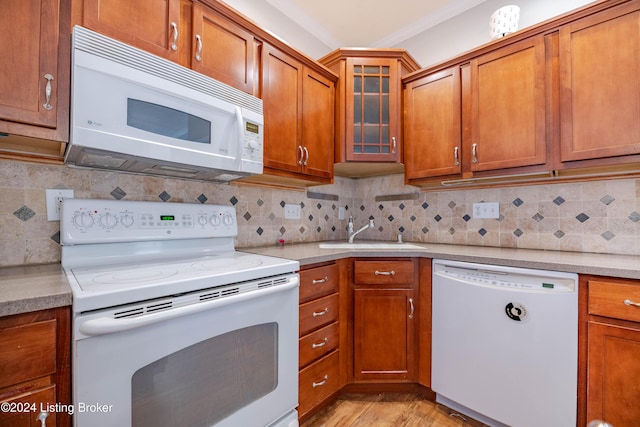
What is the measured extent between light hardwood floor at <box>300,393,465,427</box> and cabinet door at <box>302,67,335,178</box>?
145cm

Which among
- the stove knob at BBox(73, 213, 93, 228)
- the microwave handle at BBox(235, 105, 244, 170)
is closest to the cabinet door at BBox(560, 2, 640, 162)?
the microwave handle at BBox(235, 105, 244, 170)

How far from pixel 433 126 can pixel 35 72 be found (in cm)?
204

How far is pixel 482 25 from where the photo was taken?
6.84 ft

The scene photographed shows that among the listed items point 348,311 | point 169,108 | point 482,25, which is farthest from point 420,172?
point 169,108

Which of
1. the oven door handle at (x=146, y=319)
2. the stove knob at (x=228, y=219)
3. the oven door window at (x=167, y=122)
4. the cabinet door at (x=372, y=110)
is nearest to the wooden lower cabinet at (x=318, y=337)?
the oven door handle at (x=146, y=319)

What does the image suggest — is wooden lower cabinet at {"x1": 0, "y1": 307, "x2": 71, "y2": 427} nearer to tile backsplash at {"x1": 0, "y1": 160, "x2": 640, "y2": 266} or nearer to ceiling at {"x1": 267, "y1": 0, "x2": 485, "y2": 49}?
tile backsplash at {"x1": 0, "y1": 160, "x2": 640, "y2": 266}

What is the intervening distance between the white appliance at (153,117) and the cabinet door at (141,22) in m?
0.10

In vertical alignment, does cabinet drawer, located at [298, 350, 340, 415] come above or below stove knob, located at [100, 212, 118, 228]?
below

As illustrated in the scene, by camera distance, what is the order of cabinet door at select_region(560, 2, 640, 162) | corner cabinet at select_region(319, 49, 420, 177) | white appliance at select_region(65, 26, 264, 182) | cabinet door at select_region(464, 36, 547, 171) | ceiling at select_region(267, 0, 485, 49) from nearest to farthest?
1. white appliance at select_region(65, 26, 264, 182)
2. cabinet door at select_region(560, 2, 640, 162)
3. cabinet door at select_region(464, 36, 547, 171)
4. corner cabinet at select_region(319, 49, 420, 177)
5. ceiling at select_region(267, 0, 485, 49)

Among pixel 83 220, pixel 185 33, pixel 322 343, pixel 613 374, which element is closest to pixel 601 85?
pixel 613 374

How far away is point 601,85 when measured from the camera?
1370 millimetres

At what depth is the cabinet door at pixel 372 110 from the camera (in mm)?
2031

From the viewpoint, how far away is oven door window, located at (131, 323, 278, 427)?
2.78 feet

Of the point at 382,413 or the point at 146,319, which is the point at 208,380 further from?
the point at 382,413
